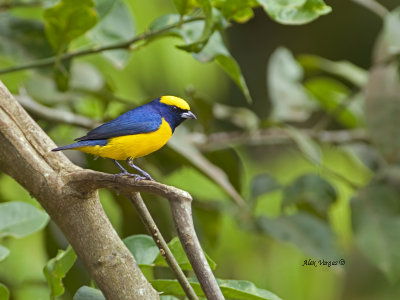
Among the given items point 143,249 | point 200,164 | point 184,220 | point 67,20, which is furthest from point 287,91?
point 184,220

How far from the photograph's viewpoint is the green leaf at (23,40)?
1.92 meters

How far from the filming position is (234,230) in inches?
124

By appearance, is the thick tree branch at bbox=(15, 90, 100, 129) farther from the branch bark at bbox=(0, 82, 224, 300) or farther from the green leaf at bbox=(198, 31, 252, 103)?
the branch bark at bbox=(0, 82, 224, 300)

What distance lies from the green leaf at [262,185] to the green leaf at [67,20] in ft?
3.06

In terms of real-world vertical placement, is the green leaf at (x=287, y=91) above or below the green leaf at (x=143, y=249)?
below

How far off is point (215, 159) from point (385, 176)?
0.67 meters

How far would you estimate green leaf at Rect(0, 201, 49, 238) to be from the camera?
1395 millimetres

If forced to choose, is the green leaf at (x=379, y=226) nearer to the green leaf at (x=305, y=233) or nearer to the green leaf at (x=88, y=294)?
the green leaf at (x=305, y=233)

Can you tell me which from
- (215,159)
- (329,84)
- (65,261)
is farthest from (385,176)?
(65,261)

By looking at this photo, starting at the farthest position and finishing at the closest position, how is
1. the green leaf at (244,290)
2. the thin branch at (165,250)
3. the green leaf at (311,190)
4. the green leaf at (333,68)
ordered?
the green leaf at (333,68), the green leaf at (311,190), the green leaf at (244,290), the thin branch at (165,250)

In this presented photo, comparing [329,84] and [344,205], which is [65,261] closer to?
[329,84]

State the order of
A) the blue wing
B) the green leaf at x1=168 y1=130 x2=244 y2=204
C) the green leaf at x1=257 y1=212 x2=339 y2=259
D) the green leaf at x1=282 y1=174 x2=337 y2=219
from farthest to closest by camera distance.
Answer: the green leaf at x1=282 y1=174 x2=337 y2=219
the green leaf at x1=257 y1=212 x2=339 y2=259
the green leaf at x1=168 y1=130 x2=244 y2=204
the blue wing

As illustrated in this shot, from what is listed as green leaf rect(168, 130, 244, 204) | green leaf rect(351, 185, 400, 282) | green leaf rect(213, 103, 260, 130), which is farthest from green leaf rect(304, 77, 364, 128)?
green leaf rect(168, 130, 244, 204)

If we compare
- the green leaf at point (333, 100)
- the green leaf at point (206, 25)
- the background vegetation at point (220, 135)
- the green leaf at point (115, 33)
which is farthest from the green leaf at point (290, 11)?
the green leaf at point (333, 100)
